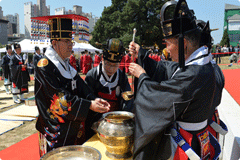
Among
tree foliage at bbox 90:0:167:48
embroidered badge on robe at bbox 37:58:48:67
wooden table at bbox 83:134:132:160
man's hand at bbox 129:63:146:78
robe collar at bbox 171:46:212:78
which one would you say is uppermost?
tree foliage at bbox 90:0:167:48

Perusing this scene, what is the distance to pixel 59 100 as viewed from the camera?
6.02 ft

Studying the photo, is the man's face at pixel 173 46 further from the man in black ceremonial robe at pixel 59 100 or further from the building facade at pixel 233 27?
the building facade at pixel 233 27

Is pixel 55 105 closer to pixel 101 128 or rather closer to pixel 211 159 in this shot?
pixel 101 128

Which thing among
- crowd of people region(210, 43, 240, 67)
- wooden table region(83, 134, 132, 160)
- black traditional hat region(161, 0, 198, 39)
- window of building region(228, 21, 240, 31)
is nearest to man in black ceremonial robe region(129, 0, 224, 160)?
black traditional hat region(161, 0, 198, 39)

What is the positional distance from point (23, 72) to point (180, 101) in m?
7.84

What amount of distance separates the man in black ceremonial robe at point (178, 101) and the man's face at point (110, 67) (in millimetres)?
953

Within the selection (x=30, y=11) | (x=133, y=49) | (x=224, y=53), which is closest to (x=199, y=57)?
(x=133, y=49)

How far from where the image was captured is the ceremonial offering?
1370 millimetres

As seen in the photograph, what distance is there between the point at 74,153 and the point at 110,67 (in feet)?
4.42

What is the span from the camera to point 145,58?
1.87m

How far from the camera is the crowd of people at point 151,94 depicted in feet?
4.33

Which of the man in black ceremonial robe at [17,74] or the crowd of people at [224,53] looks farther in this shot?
the crowd of people at [224,53]

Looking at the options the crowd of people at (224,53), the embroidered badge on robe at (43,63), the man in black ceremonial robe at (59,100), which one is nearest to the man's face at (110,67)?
the man in black ceremonial robe at (59,100)

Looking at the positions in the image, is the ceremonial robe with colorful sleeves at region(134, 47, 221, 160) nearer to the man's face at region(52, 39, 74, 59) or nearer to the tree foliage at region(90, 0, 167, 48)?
the man's face at region(52, 39, 74, 59)
